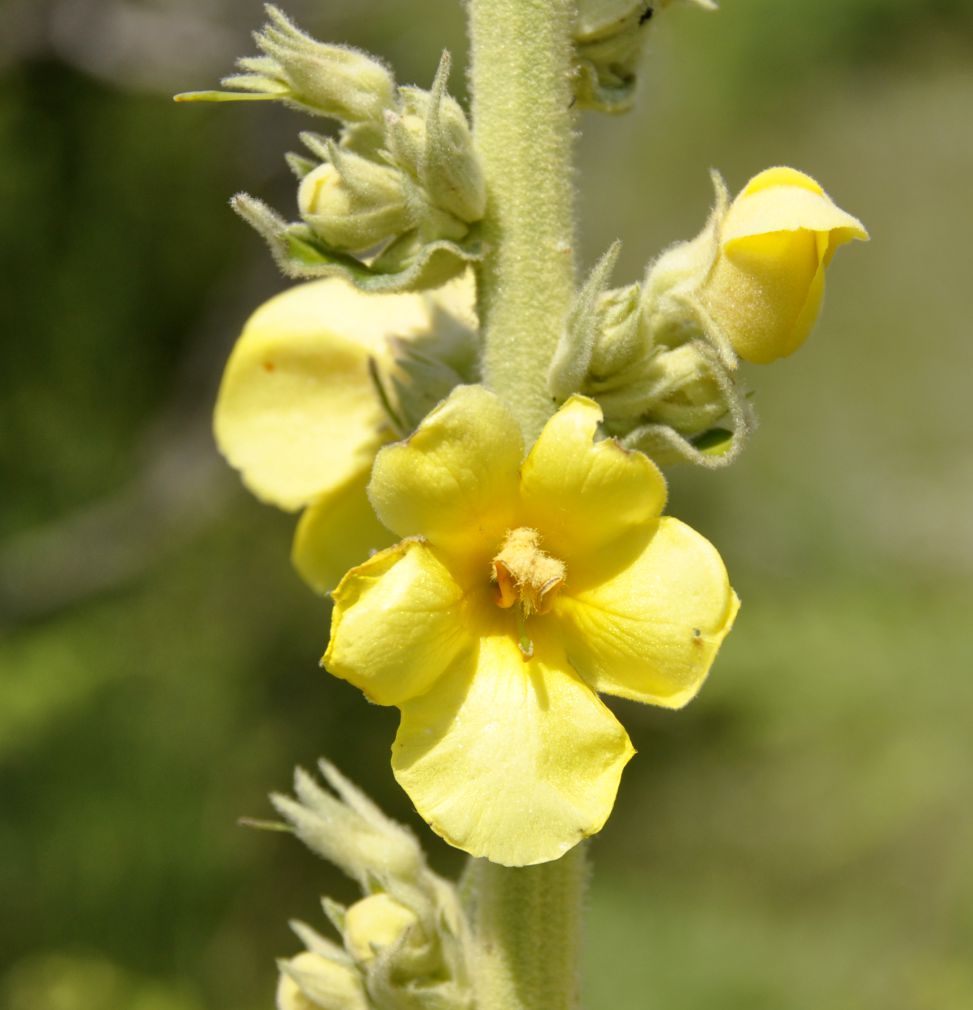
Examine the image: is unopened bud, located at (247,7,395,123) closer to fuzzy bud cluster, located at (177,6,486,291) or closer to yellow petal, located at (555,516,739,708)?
fuzzy bud cluster, located at (177,6,486,291)

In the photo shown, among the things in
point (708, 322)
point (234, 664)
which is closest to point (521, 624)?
point (708, 322)

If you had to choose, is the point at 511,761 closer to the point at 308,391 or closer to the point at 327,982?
the point at 327,982

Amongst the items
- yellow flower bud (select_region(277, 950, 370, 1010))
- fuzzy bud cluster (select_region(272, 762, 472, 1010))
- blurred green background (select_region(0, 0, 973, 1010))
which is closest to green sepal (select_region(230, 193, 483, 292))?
fuzzy bud cluster (select_region(272, 762, 472, 1010))

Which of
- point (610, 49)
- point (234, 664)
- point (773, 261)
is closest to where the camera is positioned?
point (773, 261)

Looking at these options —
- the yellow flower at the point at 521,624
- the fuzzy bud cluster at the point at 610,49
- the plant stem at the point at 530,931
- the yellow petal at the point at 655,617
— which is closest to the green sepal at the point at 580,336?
the yellow flower at the point at 521,624

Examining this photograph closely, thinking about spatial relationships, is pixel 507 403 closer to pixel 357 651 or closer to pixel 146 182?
pixel 357 651
